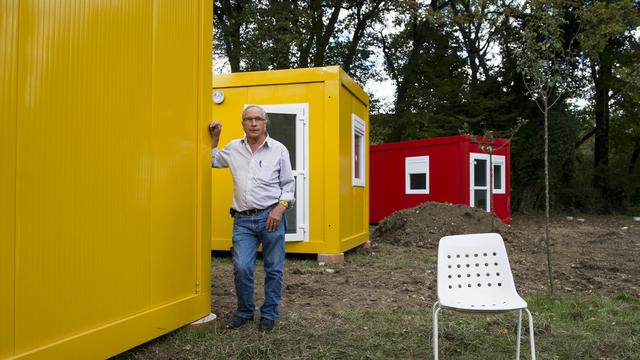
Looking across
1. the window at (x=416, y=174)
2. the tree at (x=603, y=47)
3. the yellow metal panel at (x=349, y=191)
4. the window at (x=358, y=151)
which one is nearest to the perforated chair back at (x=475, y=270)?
the yellow metal panel at (x=349, y=191)

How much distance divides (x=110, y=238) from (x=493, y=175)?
12.9 metres

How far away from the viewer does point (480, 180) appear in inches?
552

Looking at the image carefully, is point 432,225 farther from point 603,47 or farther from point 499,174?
point 603,47

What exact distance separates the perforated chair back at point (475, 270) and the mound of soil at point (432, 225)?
650 centimetres

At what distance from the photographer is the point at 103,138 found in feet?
10.1

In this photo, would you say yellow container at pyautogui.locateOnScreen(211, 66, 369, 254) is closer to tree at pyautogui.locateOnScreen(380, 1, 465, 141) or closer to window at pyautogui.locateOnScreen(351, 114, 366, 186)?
window at pyautogui.locateOnScreen(351, 114, 366, 186)

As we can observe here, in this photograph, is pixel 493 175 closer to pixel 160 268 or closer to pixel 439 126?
pixel 439 126

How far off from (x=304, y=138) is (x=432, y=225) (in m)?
4.08

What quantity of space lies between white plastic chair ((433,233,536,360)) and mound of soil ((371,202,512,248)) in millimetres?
6501

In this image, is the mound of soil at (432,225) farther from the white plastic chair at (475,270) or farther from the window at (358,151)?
the white plastic chair at (475,270)

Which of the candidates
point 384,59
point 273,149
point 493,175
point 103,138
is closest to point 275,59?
point 493,175

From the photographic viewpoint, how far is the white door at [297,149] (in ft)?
24.7

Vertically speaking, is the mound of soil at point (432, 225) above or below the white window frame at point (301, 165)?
below

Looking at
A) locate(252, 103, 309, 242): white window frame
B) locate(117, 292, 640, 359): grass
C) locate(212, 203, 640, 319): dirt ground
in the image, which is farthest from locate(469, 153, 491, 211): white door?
locate(117, 292, 640, 359): grass
